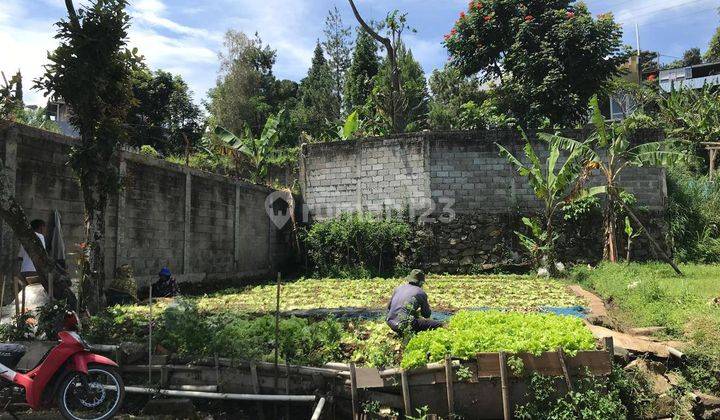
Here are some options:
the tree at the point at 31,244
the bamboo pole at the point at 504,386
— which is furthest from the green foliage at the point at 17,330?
the bamboo pole at the point at 504,386

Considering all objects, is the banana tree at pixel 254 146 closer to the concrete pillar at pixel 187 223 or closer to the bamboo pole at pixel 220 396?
the concrete pillar at pixel 187 223

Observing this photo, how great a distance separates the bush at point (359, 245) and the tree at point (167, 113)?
16758mm

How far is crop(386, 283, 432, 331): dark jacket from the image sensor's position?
20.6 feet

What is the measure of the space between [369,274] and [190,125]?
21925mm

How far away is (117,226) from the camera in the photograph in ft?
34.5

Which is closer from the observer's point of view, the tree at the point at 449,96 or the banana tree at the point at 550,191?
the banana tree at the point at 550,191

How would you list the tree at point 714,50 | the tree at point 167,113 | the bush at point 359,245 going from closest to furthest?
the bush at point 359,245 → the tree at point 167,113 → the tree at point 714,50

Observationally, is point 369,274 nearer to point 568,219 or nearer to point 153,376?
point 568,219

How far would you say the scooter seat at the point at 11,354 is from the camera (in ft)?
16.3

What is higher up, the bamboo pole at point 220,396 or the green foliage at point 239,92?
the green foliage at point 239,92

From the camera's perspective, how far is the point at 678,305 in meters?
7.60

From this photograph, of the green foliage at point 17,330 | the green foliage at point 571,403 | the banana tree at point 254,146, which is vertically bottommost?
the green foliage at point 571,403

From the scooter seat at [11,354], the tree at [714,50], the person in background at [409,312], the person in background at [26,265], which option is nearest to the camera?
the scooter seat at [11,354]

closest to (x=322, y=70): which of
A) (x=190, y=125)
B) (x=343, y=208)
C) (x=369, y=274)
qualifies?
(x=190, y=125)
